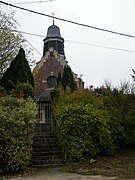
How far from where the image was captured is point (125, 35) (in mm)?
12273

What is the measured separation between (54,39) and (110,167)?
125 ft

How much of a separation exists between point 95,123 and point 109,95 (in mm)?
2676

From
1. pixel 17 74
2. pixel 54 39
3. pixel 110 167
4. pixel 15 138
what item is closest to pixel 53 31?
pixel 54 39

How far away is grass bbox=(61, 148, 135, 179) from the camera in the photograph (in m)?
11.5

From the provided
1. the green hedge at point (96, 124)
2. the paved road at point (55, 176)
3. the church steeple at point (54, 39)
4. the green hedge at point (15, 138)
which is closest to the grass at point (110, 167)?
the paved road at point (55, 176)

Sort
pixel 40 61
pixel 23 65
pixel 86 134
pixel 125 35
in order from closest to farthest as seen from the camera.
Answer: pixel 125 35 → pixel 86 134 → pixel 23 65 → pixel 40 61

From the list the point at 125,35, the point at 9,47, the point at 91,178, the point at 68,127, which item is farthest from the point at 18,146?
the point at 9,47

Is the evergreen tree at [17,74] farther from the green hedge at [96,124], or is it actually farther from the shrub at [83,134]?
the shrub at [83,134]

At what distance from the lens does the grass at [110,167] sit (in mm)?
11462

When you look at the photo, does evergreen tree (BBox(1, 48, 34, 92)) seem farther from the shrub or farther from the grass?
the grass

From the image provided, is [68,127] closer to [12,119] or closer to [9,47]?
[12,119]

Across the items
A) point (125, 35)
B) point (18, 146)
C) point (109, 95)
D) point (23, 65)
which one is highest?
point (23, 65)

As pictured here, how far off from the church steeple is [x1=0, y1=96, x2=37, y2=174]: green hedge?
1399 inches

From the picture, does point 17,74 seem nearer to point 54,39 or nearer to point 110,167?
point 110,167
